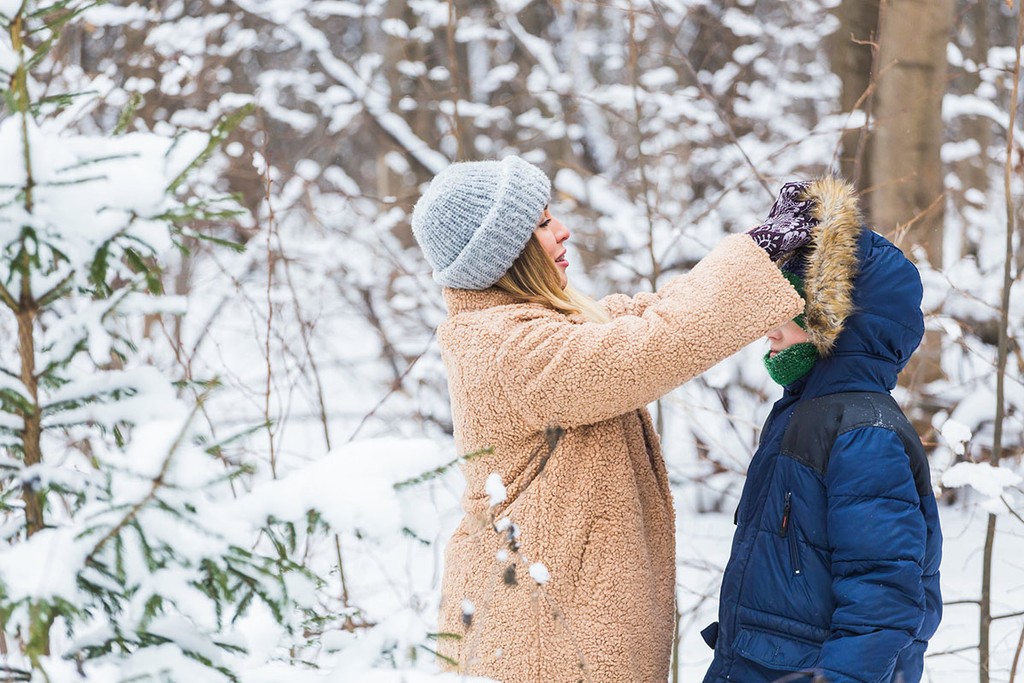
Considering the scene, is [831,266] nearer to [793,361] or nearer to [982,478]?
[793,361]

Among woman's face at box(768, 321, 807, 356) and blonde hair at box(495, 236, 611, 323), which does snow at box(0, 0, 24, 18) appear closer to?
blonde hair at box(495, 236, 611, 323)

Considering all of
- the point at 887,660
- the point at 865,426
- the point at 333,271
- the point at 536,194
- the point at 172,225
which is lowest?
the point at 333,271

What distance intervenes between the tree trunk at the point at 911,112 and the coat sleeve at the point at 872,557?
2.88m

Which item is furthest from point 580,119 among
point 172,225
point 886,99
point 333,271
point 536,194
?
point 172,225

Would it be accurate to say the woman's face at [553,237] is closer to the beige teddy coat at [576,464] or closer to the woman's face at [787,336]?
the beige teddy coat at [576,464]

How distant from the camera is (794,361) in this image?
192 cm

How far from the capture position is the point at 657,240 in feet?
17.9

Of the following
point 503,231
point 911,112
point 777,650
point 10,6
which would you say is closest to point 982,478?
point 777,650

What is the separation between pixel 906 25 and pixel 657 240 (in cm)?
171

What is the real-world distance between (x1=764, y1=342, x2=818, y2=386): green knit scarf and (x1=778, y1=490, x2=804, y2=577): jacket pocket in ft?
0.82

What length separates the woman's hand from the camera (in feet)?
5.91

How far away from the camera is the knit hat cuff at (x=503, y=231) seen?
1825 mm

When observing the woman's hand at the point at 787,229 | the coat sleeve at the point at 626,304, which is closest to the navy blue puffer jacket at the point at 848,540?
the woman's hand at the point at 787,229

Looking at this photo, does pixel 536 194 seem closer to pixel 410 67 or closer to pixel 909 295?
pixel 909 295
